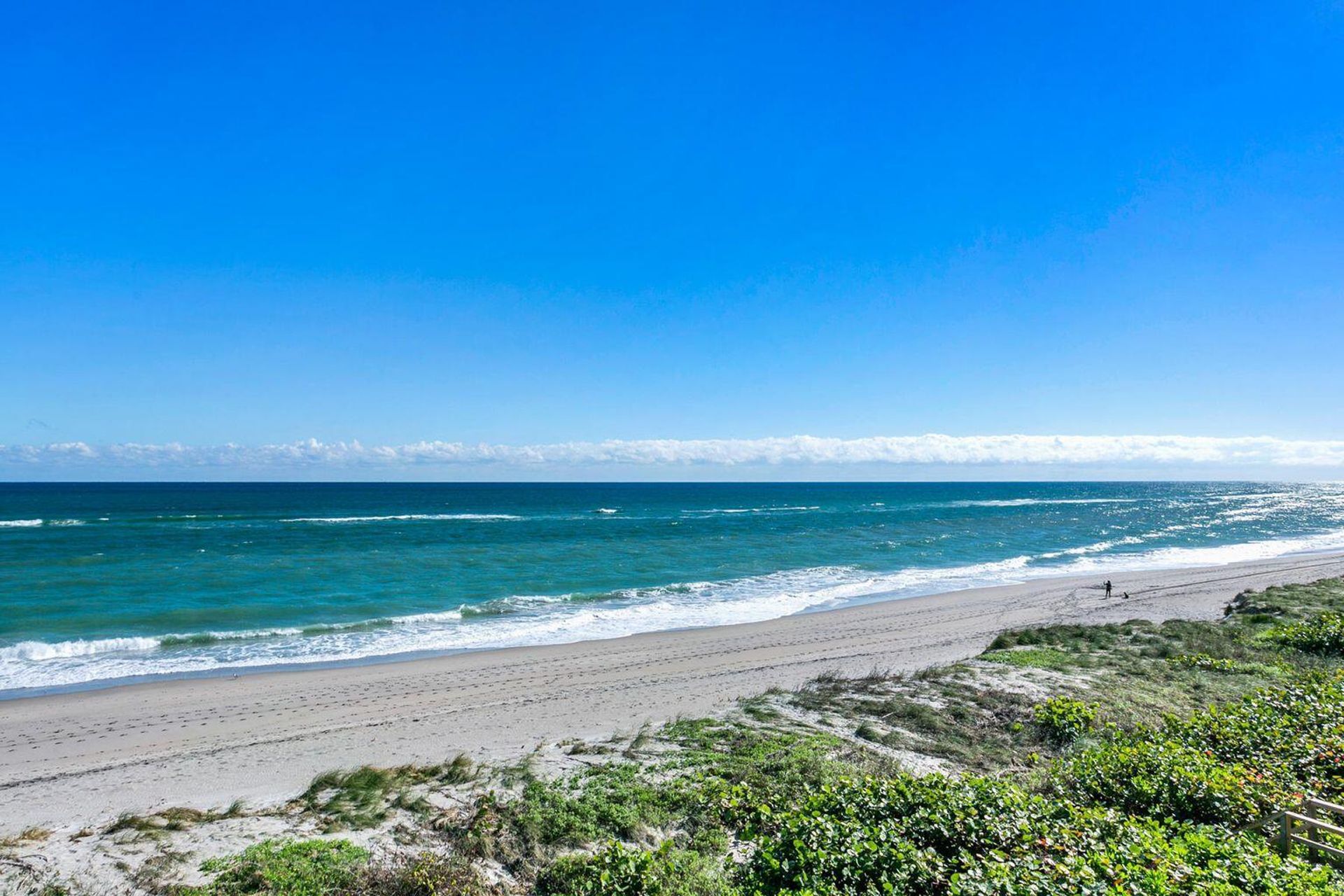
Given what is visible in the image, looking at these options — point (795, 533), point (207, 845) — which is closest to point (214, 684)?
point (207, 845)

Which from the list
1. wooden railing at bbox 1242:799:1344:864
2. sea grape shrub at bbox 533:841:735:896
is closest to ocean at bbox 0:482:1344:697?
sea grape shrub at bbox 533:841:735:896

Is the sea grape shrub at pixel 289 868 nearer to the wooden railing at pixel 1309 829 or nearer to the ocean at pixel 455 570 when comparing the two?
the wooden railing at pixel 1309 829

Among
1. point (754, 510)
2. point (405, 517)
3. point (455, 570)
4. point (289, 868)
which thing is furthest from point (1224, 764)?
point (754, 510)

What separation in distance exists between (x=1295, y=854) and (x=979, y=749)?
5081mm

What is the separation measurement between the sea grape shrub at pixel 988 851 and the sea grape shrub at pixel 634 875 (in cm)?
41

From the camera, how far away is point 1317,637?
15906mm

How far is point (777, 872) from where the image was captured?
617cm

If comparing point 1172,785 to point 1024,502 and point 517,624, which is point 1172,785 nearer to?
point 517,624

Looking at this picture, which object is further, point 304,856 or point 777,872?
point 304,856

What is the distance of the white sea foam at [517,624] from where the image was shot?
20797mm

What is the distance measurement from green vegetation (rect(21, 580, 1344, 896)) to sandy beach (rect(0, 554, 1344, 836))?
2963mm

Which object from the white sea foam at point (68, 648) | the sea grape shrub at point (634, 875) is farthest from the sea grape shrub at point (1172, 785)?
the white sea foam at point (68, 648)

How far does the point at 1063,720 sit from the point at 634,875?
27.6 ft

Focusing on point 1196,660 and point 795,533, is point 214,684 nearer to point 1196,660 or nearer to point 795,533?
point 1196,660
